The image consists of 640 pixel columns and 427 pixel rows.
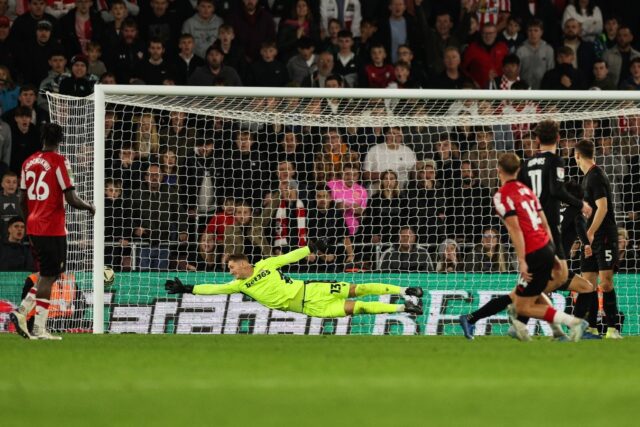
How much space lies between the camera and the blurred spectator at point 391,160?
1534 cm

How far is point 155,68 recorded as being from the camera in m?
16.6

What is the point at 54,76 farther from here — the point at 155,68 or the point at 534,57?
the point at 534,57

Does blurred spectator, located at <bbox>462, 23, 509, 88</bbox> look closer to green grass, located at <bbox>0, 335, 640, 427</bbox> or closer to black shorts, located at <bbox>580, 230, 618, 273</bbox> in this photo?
black shorts, located at <bbox>580, 230, 618, 273</bbox>

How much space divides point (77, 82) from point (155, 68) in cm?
125

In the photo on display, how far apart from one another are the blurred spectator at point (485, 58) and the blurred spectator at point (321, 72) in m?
2.26

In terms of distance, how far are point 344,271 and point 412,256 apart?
88 cm

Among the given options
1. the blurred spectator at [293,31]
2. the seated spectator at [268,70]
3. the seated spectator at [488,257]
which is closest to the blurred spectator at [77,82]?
the seated spectator at [268,70]

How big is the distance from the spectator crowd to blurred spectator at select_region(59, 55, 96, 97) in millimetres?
20

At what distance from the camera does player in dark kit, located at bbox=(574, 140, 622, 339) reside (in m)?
11.8

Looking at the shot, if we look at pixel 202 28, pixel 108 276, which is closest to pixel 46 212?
pixel 108 276

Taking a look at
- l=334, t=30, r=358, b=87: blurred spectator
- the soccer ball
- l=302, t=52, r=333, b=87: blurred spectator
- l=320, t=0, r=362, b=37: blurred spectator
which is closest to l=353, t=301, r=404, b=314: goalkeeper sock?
the soccer ball

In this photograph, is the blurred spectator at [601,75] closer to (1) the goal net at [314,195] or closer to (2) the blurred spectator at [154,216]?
(1) the goal net at [314,195]

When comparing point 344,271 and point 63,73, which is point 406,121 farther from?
point 63,73

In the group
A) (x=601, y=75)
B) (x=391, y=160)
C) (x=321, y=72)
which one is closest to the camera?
(x=391, y=160)
